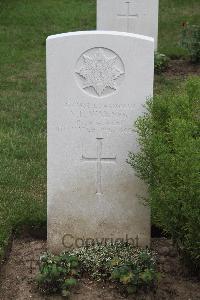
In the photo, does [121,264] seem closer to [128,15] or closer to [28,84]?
[28,84]

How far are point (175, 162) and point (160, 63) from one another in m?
Result: 6.06

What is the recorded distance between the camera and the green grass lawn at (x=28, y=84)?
5.60 metres

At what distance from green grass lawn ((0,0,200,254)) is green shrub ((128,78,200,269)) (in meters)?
1.23

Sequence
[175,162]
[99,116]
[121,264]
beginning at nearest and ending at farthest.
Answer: [175,162] < [121,264] < [99,116]

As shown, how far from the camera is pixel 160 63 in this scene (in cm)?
991

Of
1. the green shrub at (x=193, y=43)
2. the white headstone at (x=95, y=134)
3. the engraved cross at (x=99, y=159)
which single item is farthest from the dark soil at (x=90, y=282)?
the green shrub at (x=193, y=43)

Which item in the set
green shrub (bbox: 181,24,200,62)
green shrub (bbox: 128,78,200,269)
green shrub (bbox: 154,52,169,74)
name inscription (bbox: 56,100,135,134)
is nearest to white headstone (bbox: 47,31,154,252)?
name inscription (bbox: 56,100,135,134)

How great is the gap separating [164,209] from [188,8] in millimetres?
10467

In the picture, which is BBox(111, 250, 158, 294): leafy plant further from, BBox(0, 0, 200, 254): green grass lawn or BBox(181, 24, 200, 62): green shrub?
BBox(181, 24, 200, 62): green shrub

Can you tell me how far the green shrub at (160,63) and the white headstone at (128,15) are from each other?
19.9 inches

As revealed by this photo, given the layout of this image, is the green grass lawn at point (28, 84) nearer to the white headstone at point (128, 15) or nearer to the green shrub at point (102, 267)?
the green shrub at point (102, 267)

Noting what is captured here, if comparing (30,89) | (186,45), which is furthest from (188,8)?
(30,89)

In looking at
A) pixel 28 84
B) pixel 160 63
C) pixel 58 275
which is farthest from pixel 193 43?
pixel 58 275

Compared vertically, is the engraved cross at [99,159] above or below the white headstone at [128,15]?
below
